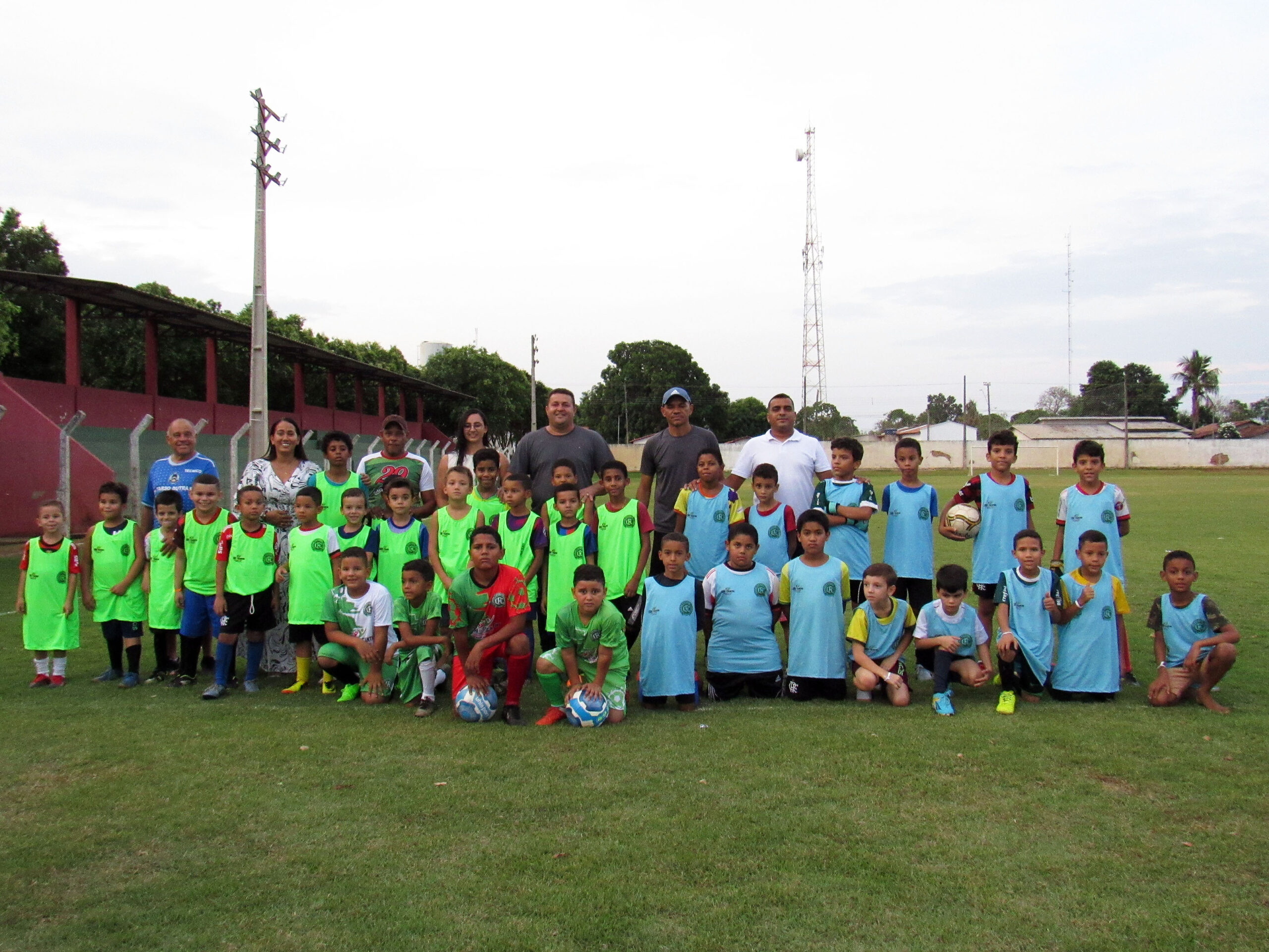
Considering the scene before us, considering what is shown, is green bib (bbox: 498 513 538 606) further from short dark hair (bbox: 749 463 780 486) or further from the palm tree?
the palm tree

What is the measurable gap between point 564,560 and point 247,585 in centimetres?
211

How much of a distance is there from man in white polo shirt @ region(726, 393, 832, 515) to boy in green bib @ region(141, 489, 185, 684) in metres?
3.85

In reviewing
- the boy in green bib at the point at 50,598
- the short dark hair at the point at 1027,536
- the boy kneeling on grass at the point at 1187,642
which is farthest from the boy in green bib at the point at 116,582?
the boy kneeling on grass at the point at 1187,642

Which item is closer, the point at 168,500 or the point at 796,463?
the point at 168,500

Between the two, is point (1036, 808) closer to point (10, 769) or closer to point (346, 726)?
point (346, 726)

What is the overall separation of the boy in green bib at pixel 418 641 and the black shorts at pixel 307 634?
1.90ft

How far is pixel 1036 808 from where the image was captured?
12.8ft

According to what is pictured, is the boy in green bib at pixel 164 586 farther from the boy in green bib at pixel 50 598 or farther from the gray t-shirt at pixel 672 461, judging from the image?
the gray t-shirt at pixel 672 461

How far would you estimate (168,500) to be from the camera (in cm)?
652

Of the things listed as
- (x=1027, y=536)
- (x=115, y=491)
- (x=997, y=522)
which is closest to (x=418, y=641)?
(x=115, y=491)

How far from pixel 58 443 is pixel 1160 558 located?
1622 cm

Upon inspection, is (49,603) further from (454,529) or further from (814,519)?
(814,519)

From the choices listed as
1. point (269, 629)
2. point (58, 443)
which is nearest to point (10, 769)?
point (269, 629)

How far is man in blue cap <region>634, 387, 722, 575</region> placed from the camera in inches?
259
